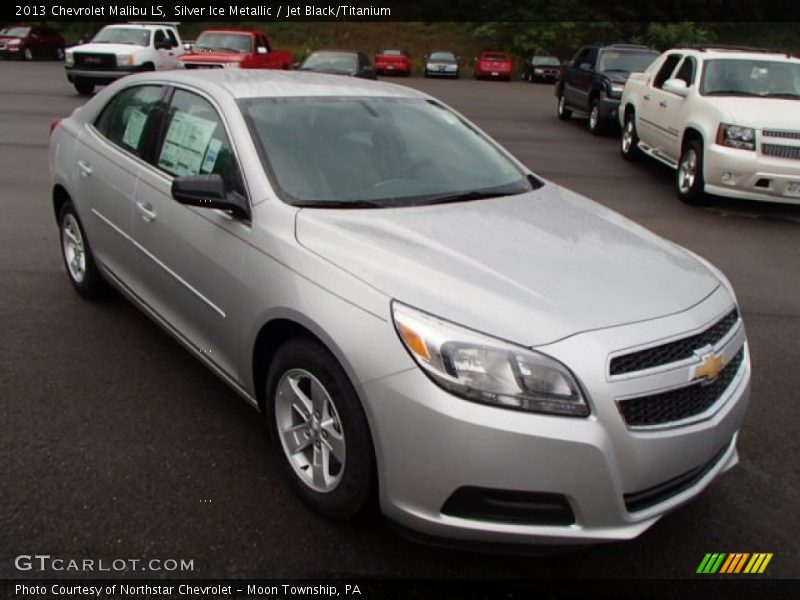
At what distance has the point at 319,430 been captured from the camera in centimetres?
277

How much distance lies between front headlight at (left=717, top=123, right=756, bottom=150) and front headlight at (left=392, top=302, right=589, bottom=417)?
22.5 ft

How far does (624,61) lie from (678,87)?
6.22 m

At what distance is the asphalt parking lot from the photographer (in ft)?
8.74

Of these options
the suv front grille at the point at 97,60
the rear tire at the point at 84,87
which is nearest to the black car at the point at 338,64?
the suv front grille at the point at 97,60

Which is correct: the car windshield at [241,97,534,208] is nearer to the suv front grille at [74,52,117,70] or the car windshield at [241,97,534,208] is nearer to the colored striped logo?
the colored striped logo

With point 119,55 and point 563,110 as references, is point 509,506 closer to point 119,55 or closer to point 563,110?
point 563,110

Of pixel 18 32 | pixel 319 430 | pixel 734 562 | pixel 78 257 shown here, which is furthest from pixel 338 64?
pixel 18 32

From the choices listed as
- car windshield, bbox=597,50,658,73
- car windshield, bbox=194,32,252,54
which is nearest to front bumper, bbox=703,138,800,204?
car windshield, bbox=597,50,658,73

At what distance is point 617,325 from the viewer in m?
2.43

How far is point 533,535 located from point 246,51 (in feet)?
62.9

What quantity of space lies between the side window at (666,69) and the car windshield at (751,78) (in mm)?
991

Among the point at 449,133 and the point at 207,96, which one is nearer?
the point at 207,96

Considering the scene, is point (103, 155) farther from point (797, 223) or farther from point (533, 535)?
point (797, 223)

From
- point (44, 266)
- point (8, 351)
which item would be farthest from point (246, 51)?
point (8, 351)
